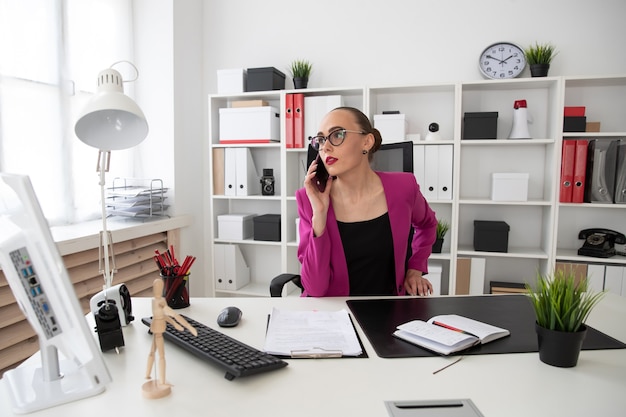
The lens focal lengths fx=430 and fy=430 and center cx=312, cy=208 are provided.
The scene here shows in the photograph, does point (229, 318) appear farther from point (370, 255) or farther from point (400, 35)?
point (400, 35)

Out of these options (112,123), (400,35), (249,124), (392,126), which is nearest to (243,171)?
(249,124)

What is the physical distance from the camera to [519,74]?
2900mm

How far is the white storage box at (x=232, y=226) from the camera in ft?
11.0

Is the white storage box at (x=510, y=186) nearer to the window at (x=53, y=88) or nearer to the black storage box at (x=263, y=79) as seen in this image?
the black storage box at (x=263, y=79)

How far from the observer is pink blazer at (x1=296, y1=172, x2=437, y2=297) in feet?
5.28

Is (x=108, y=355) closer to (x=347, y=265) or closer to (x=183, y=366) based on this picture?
(x=183, y=366)

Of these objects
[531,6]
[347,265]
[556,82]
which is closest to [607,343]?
[347,265]

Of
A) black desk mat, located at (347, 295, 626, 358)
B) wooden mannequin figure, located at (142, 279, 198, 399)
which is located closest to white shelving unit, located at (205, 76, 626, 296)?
black desk mat, located at (347, 295, 626, 358)

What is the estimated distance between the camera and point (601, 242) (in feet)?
9.10

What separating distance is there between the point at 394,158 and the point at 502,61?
4.46ft

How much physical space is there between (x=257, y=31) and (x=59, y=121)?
5.44 feet

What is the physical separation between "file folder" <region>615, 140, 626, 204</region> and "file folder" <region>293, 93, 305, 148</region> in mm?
2015

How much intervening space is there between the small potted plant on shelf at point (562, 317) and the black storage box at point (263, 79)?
2.58 m

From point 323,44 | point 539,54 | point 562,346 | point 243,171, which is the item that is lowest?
point 562,346
